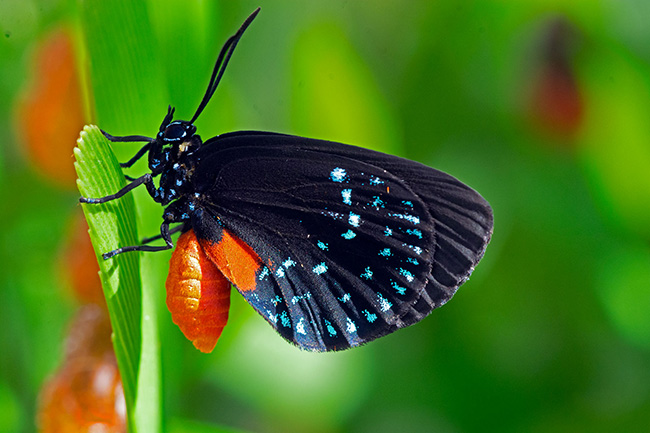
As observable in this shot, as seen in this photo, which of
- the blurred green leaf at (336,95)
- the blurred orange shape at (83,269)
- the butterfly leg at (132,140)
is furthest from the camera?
the blurred green leaf at (336,95)

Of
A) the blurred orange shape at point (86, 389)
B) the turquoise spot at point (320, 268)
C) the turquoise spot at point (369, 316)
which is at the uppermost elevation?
the turquoise spot at point (320, 268)

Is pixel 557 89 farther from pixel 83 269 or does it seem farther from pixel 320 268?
Answer: pixel 83 269

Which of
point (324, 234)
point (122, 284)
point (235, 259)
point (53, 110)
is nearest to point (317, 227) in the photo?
point (324, 234)

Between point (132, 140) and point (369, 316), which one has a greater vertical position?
point (132, 140)

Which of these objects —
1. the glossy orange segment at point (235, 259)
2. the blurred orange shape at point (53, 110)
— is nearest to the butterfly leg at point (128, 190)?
the glossy orange segment at point (235, 259)

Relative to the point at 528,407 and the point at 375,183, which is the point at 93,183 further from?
the point at 528,407

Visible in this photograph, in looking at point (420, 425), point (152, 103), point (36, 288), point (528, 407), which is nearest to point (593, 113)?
point (528, 407)

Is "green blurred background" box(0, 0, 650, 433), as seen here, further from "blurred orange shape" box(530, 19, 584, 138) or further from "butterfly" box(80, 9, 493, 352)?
"butterfly" box(80, 9, 493, 352)

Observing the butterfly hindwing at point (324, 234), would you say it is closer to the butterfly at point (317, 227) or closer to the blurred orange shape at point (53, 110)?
the butterfly at point (317, 227)
